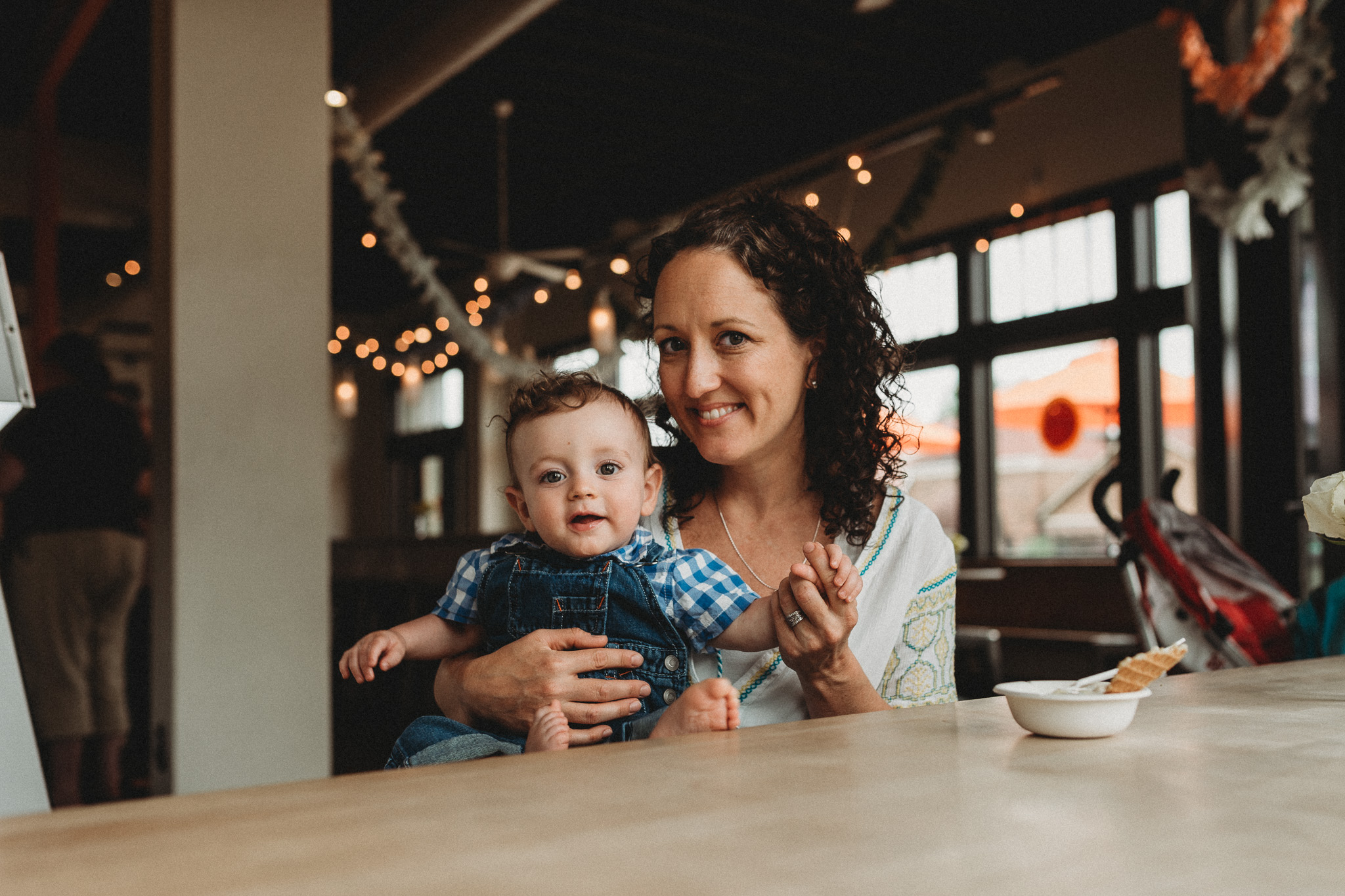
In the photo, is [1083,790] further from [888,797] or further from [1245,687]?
[1245,687]

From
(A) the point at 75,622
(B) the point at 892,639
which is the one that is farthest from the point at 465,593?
(A) the point at 75,622

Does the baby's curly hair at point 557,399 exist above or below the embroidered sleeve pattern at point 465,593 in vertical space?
above

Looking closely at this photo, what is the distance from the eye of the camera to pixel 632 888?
55cm

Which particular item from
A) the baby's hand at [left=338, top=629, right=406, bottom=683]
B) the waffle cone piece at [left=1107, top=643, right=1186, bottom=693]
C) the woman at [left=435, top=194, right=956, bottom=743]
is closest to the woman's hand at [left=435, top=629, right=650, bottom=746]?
the woman at [left=435, top=194, right=956, bottom=743]

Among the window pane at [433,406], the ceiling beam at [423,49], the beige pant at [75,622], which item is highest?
the ceiling beam at [423,49]

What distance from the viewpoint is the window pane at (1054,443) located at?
6.94m

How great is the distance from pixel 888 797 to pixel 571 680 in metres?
0.75

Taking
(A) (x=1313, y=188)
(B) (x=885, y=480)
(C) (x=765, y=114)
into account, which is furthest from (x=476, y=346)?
(B) (x=885, y=480)

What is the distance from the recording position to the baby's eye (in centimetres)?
163

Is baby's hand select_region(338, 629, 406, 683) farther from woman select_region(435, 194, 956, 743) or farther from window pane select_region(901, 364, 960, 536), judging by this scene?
window pane select_region(901, 364, 960, 536)

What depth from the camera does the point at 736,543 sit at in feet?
5.71

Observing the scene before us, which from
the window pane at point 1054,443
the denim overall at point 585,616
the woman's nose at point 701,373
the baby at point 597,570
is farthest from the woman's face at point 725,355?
the window pane at point 1054,443

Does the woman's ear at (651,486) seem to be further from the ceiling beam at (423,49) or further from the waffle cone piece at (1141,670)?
the ceiling beam at (423,49)

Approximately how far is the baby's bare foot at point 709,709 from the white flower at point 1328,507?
0.79m
